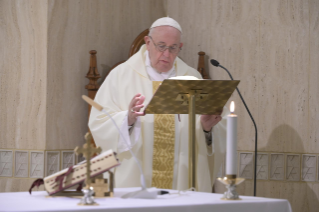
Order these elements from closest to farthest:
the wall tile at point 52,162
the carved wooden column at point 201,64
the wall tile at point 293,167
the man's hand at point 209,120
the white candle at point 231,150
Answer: the white candle at point 231,150 → the man's hand at point 209,120 → the wall tile at point 52,162 → the wall tile at point 293,167 → the carved wooden column at point 201,64

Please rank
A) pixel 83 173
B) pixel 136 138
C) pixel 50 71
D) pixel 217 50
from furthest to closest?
pixel 217 50
pixel 50 71
pixel 136 138
pixel 83 173

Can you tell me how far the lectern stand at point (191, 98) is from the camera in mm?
2988

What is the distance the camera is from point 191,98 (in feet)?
10.0

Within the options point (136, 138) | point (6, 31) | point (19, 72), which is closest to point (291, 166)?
point (136, 138)

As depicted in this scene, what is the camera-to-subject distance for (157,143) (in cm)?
469

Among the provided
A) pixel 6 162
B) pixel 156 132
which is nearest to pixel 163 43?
pixel 156 132

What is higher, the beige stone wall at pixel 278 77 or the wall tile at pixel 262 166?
the beige stone wall at pixel 278 77

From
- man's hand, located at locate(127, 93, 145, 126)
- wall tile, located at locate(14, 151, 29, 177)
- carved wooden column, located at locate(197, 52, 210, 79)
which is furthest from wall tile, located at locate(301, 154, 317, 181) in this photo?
wall tile, located at locate(14, 151, 29, 177)

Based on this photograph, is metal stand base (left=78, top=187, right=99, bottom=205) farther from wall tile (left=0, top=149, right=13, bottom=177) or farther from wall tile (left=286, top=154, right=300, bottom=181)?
wall tile (left=286, top=154, right=300, bottom=181)

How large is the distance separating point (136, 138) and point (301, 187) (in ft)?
7.37

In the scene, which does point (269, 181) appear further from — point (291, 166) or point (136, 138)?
point (136, 138)

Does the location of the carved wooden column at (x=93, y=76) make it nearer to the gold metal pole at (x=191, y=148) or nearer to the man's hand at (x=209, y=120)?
the man's hand at (x=209, y=120)

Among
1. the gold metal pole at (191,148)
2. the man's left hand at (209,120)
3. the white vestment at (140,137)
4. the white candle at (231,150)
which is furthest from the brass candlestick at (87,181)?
the white vestment at (140,137)

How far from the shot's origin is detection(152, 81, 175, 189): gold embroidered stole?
4.62m
